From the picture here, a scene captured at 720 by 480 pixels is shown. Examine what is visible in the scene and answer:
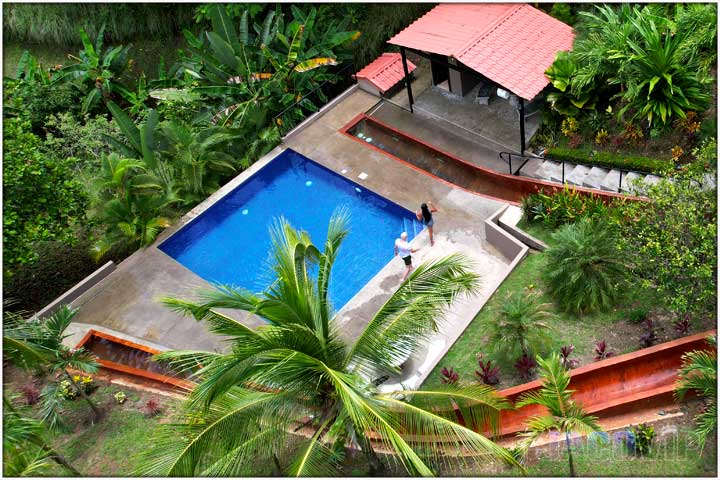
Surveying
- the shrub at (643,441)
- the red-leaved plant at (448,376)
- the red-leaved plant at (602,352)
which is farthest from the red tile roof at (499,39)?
the shrub at (643,441)

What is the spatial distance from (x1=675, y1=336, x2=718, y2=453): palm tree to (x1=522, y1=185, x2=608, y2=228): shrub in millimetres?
4650

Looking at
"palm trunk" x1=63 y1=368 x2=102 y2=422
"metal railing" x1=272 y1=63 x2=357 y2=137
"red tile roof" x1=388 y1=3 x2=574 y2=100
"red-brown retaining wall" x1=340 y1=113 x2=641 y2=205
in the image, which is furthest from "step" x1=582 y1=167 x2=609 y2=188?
"palm trunk" x1=63 y1=368 x2=102 y2=422

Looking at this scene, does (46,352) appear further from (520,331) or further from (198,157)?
(520,331)

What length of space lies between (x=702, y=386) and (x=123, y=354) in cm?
1242

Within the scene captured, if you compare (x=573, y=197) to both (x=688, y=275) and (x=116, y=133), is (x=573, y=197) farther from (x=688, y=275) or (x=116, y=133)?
(x=116, y=133)

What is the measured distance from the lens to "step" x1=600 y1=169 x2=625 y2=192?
52.9 ft

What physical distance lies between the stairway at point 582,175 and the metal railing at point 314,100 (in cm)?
767

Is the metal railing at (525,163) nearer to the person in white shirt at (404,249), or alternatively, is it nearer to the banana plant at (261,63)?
the person in white shirt at (404,249)

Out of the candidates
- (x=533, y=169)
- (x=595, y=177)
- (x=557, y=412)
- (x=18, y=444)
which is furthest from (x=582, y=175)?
(x=18, y=444)

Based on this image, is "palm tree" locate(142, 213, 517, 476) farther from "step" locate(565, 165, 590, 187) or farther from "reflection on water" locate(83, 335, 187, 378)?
"step" locate(565, 165, 590, 187)

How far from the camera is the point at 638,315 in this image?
12.7m

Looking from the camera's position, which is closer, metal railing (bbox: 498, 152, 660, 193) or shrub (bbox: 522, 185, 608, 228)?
shrub (bbox: 522, 185, 608, 228)

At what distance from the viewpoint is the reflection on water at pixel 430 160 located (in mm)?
18453

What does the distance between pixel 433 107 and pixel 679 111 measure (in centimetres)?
768
